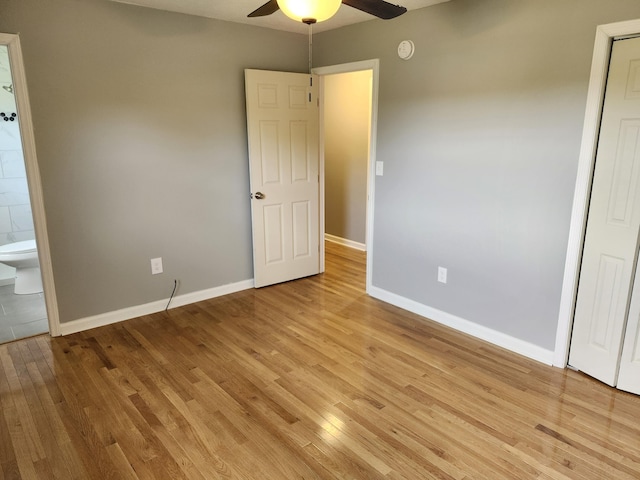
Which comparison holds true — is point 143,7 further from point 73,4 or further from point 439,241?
point 439,241

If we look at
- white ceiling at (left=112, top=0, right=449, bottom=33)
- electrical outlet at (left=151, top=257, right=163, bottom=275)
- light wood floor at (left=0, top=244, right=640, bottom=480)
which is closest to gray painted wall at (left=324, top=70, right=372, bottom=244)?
white ceiling at (left=112, top=0, right=449, bottom=33)

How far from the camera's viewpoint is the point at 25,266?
4086mm

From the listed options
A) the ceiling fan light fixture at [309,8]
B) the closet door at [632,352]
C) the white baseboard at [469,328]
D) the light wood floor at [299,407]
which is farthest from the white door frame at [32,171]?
the closet door at [632,352]

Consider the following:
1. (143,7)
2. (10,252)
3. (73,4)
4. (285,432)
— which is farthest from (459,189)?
(10,252)

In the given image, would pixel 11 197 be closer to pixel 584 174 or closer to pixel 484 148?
pixel 484 148

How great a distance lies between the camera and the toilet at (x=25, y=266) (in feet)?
13.1

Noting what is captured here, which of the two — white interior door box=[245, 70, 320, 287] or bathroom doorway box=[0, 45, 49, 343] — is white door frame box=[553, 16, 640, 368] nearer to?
white interior door box=[245, 70, 320, 287]

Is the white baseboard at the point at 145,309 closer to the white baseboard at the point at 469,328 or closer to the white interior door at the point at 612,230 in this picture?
the white baseboard at the point at 469,328

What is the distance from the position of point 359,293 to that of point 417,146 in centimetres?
145

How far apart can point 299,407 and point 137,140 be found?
89.7 inches

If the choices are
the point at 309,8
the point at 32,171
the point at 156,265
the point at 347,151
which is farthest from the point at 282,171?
the point at 309,8

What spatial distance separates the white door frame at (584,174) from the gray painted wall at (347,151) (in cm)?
293

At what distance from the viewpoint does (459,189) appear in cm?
312

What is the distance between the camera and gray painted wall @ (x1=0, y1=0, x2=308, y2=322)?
2908 mm
